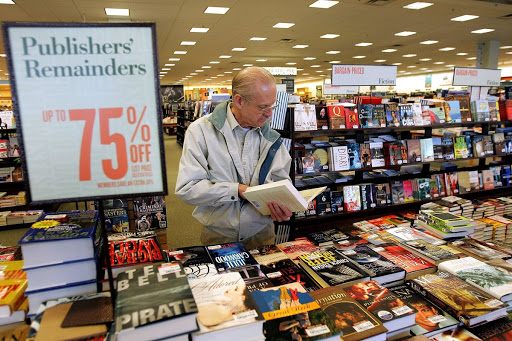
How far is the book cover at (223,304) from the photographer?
0.90 m

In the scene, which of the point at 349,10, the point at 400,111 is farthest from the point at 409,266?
A: the point at 349,10

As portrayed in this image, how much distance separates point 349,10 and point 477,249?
6.83 m

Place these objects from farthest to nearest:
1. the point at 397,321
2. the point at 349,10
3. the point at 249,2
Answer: the point at 349,10, the point at 249,2, the point at 397,321

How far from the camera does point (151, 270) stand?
3.38ft

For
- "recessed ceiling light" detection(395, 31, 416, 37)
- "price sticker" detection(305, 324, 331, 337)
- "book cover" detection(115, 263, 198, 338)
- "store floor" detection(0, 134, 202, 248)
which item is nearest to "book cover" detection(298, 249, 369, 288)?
"price sticker" detection(305, 324, 331, 337)

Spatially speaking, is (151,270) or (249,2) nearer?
(151,270)

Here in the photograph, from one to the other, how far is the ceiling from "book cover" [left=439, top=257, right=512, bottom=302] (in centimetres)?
603

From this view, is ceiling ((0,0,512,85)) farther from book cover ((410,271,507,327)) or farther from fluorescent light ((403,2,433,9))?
book cover ((410,271,507,327))

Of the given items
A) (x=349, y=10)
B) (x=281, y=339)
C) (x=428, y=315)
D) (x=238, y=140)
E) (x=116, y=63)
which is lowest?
(x=428, y=315)

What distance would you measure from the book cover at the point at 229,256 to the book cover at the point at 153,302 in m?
0.42

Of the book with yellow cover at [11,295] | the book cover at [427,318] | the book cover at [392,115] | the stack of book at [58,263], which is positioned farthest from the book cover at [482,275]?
the book cover at [392,115]

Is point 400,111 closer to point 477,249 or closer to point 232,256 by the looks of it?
point 477,249

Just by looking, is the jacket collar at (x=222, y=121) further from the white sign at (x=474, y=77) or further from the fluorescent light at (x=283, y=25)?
the fluorescent light at (x=283, y=25)

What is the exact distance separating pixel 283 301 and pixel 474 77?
562 cm
